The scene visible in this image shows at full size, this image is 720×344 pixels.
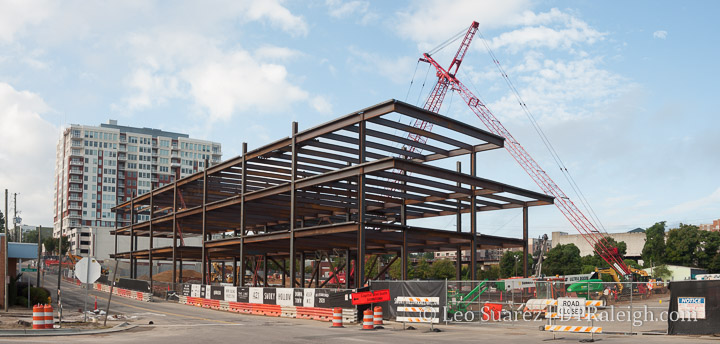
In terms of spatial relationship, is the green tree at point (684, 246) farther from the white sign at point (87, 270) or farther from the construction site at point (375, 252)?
the white sign at point (87, 270)

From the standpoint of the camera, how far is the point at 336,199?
54312 mm

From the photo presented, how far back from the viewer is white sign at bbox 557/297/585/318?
949 inches

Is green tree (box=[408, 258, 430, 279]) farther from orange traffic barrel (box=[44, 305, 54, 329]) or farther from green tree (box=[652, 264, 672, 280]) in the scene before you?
orange traffic barrel (box=[44, 305, 54, 329])

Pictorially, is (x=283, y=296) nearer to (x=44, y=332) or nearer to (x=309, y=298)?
(x=309, y=298)

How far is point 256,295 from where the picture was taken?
4412cm

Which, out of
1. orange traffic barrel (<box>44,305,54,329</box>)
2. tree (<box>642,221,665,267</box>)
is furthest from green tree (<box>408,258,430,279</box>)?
orange traffic barrel (<box>44,305,54,329</box>)

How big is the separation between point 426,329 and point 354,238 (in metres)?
18.8

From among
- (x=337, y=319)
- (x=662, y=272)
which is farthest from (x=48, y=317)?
(x=662, y=272)

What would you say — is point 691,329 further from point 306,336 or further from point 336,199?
point 336,199

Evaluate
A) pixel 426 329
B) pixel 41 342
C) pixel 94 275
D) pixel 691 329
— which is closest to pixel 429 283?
pixel 426 329

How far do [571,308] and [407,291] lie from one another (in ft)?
30.8

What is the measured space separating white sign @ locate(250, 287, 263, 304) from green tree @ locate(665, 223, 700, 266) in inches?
3874

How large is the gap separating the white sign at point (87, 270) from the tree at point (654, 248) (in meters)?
114

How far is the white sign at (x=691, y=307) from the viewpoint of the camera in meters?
22.9
